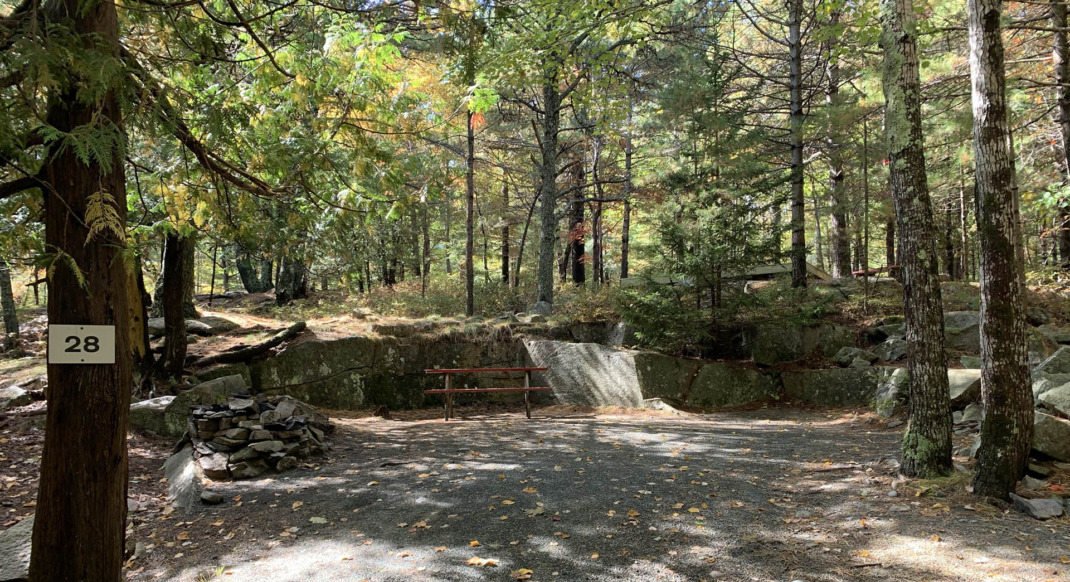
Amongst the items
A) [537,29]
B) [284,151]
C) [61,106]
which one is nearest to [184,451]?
[284,151]

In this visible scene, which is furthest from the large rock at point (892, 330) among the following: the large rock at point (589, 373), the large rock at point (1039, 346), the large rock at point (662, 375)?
the large rock at point (589, 373)

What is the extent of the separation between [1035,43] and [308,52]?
13.8m

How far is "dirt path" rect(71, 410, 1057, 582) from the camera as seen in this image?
3.27m

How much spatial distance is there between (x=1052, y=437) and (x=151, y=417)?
9.13 meters

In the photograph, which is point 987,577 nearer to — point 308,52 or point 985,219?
point 985,219

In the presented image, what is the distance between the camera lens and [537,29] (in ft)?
24.5

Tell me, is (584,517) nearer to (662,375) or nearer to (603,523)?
(603,523)

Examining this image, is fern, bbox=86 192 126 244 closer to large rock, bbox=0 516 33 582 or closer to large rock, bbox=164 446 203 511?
large rock, bbox=0 516 33 582

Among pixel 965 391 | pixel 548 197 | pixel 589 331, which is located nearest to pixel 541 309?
pixel 589 331

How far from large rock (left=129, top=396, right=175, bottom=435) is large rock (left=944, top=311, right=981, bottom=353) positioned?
38.0ft

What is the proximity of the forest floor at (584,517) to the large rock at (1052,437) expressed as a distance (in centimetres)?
33

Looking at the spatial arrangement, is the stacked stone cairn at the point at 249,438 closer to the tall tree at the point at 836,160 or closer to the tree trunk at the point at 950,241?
the tall tree at the point at 836,160

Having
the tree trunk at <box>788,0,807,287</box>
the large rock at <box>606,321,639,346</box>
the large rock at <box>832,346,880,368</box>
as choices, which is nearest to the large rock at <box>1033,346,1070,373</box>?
the large rock at <box>832,346,880,368</box>

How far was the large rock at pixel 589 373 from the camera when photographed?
32.6ft
